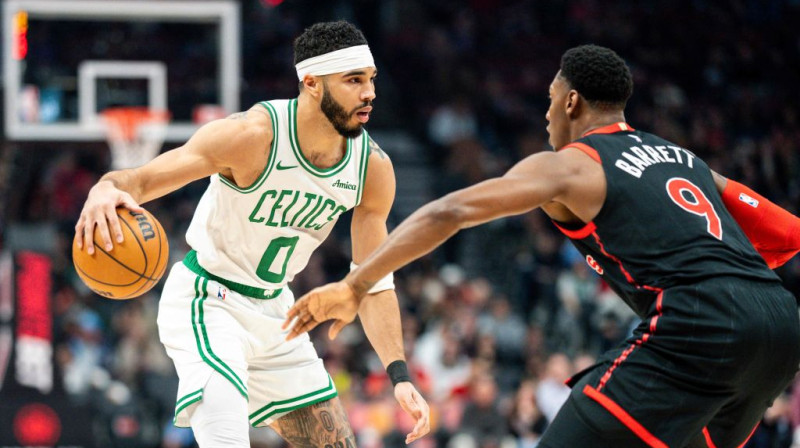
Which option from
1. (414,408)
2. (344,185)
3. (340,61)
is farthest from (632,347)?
(340,61)

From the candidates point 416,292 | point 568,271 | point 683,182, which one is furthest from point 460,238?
point 683,182

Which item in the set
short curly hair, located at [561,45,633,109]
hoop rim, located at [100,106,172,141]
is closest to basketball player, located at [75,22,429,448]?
short curly hair, located at [561,45,633,109]

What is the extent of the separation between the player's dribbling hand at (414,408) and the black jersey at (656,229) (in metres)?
1.39

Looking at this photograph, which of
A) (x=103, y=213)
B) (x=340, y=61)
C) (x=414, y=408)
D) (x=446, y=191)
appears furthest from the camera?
(x=446, y=191)

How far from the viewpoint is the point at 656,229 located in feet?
13.4

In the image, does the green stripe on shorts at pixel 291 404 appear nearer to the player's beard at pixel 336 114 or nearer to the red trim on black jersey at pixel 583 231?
the player's beard at pixel 336 114

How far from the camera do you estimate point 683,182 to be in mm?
4203

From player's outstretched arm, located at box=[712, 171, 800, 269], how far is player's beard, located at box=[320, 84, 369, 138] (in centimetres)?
172

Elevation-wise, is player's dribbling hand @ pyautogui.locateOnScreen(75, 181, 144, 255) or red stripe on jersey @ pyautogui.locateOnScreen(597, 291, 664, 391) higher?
player's dribbling hand @ pyautogui.locateOnScreen(75, 181, 144, 255)

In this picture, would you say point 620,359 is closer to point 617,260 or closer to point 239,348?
point 617,260

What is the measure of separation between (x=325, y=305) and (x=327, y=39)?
1827mm

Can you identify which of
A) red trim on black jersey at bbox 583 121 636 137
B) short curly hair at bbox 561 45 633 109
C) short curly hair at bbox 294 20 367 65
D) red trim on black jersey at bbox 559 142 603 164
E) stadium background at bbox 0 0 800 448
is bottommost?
stadium background at bbox 0 0 800 448

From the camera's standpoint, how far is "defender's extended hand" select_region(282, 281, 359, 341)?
4.01 meters

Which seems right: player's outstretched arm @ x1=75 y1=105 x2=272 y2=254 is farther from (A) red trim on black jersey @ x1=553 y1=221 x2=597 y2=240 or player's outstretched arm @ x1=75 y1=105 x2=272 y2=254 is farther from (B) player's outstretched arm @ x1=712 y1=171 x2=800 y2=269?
(B) player's outstretched arm @ x1=712 y1=171 x2=800 y2=269
